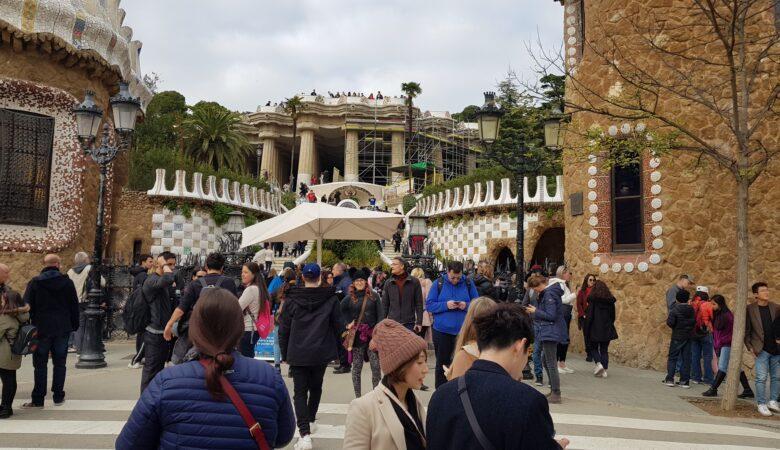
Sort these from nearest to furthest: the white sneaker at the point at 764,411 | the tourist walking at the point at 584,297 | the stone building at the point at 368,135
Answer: the white sneaker at the point at 764,411 → the tourist walking at the point at 584,297 → the stone building at the point at 368,135

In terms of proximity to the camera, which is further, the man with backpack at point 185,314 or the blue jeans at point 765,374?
the blue jeans at point 765,374

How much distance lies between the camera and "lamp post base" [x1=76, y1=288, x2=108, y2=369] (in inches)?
361

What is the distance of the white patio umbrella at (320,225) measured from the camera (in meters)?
10.1

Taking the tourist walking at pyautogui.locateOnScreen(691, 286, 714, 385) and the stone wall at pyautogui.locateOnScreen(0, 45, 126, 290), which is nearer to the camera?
the tourist walking at pyautogui.locateOnScreen(691, 286, 714, 385)

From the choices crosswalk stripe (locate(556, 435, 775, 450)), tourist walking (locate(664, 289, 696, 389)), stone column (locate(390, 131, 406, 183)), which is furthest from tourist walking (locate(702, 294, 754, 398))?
stone column (locate(390, 131, 406, 183))

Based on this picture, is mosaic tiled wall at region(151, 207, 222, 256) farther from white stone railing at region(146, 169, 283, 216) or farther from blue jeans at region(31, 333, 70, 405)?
blue jeans at region(31, 333, 70, 405)

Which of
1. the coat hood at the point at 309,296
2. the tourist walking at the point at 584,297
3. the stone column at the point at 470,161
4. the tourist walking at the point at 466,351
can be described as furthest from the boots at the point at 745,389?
the stone column at the point at 470,161

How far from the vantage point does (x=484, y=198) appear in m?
26.2

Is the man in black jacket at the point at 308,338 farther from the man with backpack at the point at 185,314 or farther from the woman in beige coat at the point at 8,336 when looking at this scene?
the woman in beige coat at the point at 8,336

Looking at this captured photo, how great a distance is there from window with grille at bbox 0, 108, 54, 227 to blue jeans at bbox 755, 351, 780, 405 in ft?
40.5

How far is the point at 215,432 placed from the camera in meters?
2.11

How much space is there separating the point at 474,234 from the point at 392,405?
23462 mm

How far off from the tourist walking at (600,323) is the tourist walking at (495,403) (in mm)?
7586

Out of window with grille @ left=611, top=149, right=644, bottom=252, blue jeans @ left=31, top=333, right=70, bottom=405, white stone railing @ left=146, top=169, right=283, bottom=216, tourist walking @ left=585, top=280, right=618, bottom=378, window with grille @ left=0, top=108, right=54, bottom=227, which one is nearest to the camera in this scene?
blue jeans @ left=31, top=333, right=70, bottom=405
